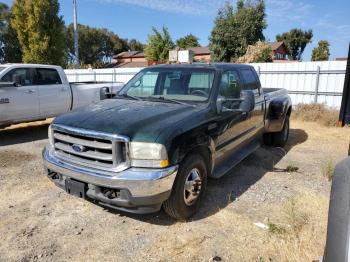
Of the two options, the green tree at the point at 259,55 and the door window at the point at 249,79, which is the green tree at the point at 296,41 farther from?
the door window at the point at 249,79

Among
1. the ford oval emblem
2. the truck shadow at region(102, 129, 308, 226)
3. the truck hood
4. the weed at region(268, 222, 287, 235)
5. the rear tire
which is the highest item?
the truck hood

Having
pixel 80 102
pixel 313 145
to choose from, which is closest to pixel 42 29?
pixel 80 102

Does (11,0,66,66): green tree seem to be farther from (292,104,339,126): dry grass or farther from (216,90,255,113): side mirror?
(216,90,255,113): side mirror

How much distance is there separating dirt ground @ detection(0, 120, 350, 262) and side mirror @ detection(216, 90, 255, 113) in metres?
1.25

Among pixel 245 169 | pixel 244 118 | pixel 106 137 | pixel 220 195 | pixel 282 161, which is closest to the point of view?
pixel 106 137

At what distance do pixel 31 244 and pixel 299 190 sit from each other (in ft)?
12.1

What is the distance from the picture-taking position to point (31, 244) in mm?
3314

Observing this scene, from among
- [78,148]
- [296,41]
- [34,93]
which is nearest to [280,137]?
[78,148]

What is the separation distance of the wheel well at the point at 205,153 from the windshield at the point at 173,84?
73cm

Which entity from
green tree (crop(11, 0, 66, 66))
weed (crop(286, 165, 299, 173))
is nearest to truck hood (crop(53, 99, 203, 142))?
weed (crop(286, 165, 299, 173))

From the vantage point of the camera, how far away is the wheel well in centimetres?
367

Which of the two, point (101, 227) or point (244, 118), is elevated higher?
point (244, 118)

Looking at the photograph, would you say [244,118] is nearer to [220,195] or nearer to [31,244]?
[220,195]

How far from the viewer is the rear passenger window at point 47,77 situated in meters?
8.24
